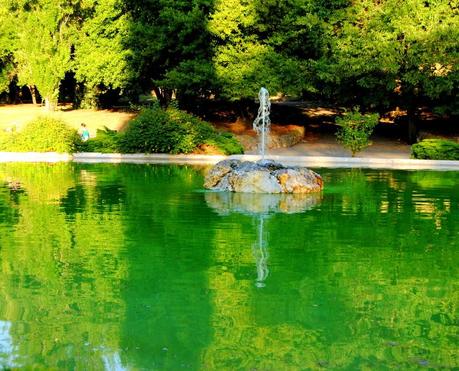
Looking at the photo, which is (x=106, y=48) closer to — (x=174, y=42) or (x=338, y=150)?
(x=174, y=42)

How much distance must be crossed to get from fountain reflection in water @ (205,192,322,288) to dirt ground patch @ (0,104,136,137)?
63.1 ft

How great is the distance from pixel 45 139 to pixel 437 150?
14.1 metres

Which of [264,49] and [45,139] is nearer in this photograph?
[45,139]

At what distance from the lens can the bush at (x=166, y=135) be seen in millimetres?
27562

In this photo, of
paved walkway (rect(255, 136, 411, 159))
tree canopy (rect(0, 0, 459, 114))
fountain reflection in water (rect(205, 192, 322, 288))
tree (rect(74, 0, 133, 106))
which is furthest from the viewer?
tree (rect(74, 0, 133, 106))

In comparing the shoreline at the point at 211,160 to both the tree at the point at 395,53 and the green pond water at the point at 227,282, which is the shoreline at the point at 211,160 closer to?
the tree at the point at 395,53

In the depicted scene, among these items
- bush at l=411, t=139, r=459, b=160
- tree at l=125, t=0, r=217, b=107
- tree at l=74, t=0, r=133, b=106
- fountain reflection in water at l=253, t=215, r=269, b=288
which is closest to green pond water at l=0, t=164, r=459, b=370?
fountain reflection in water at l=253, t=215, r=269, b=288

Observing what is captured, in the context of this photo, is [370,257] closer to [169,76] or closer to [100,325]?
[100,325]

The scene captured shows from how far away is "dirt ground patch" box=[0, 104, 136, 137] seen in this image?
37.7 m

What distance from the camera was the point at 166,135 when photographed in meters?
27.6

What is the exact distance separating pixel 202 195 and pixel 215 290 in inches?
334

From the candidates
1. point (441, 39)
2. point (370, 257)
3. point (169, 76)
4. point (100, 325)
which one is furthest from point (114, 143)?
point (100, 325)

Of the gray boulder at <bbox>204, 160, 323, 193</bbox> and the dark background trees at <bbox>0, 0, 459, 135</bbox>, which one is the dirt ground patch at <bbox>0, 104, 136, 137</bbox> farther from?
the gray boulder at <bbox>204, 160, 323, 193</bbox>

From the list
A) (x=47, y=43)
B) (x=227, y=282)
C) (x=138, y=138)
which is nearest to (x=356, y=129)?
(x=138, y=138)
